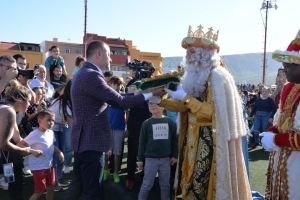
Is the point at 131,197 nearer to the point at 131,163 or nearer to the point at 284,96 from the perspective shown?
the point at 131,163

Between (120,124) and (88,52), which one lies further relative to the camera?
(120,124)

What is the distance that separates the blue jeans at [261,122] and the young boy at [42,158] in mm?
6671

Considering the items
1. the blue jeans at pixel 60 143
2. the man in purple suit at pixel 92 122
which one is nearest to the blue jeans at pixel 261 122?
→ the blue jeans at pixel 60 143

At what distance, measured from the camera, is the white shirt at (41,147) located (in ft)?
12.7

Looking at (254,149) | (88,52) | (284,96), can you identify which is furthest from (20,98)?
(254,149)

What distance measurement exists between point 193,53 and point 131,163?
2.55 m

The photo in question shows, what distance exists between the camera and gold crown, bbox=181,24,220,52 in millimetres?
3262

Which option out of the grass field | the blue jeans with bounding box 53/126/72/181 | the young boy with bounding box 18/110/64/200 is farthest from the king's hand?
the blue jeans with bounding box 53/126/72/181

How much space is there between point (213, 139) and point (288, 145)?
823mm

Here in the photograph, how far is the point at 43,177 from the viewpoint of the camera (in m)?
3.86

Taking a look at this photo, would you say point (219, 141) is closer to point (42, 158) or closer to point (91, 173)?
point (91, 173)

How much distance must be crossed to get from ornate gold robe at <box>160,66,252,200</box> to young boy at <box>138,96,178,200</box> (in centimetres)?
83

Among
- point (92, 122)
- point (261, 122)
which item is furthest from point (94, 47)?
point (261, 122)

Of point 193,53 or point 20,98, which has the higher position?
point 193,53
